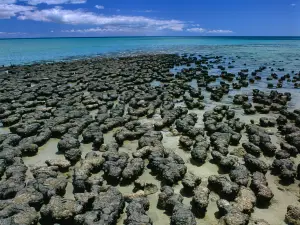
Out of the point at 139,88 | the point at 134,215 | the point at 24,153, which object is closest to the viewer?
the point at 134,215

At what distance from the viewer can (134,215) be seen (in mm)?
5371

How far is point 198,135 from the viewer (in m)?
9.39

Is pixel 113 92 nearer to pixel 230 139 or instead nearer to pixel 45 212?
pixel 230 139

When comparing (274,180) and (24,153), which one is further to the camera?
(24,153)

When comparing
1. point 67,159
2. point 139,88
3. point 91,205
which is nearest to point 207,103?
point 139,88

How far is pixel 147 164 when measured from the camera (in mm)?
7902

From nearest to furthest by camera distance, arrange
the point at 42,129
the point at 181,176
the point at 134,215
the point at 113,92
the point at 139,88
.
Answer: the point at 134,215, the point at 181,176, the point at 42,129, the point at 113,92, the point at 139,88

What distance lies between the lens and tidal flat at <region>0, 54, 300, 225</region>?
5648mm

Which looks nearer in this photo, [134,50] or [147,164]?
[147,164]

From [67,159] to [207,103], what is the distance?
8.31 m

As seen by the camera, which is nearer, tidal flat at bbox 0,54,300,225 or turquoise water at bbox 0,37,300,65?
tidal flat at bbox 0,54,300,225

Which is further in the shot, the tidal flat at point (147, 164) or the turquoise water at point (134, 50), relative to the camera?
the turquoise water at point (134, 50)

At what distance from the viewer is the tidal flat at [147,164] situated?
222 inches

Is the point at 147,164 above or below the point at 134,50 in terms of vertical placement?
below
